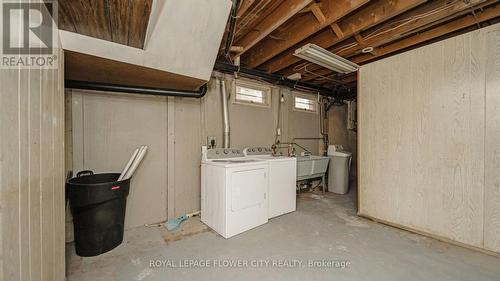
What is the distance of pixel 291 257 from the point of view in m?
1.89

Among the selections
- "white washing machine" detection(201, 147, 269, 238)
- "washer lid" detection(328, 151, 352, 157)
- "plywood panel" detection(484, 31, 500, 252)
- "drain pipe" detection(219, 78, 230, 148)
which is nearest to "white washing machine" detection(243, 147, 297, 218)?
"white washing machine" detection(201, 147, 269, 238)

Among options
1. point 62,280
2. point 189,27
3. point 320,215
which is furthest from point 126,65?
point 320,215

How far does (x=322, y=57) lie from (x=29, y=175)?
2.93 meters

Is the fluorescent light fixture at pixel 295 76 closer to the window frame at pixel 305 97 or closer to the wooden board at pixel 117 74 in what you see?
the window frame at pixel 305 97

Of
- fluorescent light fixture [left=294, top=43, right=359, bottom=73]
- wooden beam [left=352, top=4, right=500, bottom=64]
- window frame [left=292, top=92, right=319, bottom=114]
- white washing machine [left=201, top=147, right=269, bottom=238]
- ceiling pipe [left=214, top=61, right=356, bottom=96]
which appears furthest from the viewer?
window frame [left=292, top=92, right=319, bottom=114]

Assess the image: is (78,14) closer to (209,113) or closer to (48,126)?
(48,126)

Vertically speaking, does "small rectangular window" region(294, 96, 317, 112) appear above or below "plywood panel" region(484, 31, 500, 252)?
above

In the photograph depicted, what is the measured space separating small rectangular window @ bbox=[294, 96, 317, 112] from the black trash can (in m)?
3.55

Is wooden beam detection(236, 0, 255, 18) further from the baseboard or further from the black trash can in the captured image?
the baseboard

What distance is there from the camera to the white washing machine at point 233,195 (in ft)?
7.39

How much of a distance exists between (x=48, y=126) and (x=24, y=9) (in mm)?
603

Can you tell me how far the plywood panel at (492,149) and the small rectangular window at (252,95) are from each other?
274 centimetres

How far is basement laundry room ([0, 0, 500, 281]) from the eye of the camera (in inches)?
43.5

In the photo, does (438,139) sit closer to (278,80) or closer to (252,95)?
(278,80)
